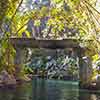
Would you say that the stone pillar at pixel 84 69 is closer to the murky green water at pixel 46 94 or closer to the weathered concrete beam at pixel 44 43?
the weathered concrete beam at pixel 44 43

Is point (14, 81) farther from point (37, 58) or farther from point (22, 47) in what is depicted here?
point (37, 58)

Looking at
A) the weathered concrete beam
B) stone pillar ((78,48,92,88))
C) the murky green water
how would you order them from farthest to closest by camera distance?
the weathered concrete beam < stone pillar ((78,48,92,88)) < the murky green water

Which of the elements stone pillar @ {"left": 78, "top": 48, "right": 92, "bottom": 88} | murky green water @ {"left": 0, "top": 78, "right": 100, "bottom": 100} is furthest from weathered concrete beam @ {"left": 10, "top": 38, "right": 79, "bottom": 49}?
murky green water @ {"left": 0, "top": 78, "right": 100, "bottom": 100}

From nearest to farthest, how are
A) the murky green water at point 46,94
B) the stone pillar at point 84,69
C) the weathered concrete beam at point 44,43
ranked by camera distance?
the murky green water at point 46,94, the stone pillar at point 84,69, the weathered concrete beam at point 44,43

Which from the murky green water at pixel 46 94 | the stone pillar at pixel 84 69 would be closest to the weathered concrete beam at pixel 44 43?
the stone pillar at pixel 84 69

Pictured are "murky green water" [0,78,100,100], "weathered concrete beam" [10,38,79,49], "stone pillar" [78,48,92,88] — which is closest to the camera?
"murky green water" [0,78,100,100]

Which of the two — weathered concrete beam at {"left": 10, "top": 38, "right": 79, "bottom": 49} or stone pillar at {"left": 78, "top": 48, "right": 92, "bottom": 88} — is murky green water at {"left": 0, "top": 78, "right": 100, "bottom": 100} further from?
weathered concrete beam at {"left": 10, "top": 38, "right": 79, "bottom": 49}

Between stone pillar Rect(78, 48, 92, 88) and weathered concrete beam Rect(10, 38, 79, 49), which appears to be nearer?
stone pillar Rect(78, 48, 92, 88)

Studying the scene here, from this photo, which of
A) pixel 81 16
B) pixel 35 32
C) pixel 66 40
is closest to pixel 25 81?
pixel 66 40

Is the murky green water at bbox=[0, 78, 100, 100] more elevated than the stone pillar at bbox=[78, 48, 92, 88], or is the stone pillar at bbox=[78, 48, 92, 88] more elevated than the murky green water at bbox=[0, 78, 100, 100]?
the stone pillar at bbox=[78, 48, 92, 88]

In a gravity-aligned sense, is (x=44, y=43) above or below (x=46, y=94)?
above

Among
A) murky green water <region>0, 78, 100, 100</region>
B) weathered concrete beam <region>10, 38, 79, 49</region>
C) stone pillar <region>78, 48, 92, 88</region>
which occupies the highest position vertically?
weathered concrete beam <region>10, 38, 79, 49</region>

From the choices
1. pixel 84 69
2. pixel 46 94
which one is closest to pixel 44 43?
pixel 84 69

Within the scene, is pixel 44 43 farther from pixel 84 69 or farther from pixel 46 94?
pixel 46 94
